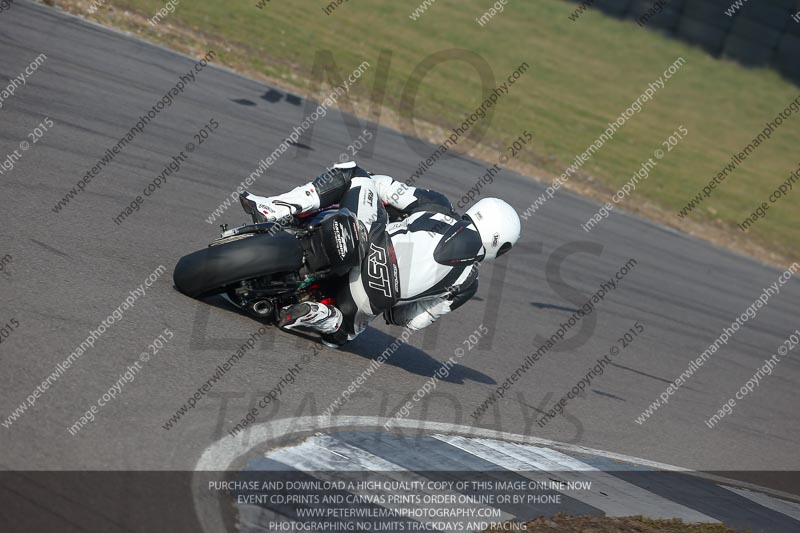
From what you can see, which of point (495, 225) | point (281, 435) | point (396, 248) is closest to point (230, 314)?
point (396, 248)

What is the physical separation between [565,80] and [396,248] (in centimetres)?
2303

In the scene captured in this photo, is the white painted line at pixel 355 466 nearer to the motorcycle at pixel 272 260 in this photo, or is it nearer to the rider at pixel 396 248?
the motorcycle at pixel 272 260

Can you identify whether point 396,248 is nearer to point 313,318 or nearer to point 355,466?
point 313,318

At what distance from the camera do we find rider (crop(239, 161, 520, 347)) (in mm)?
6316

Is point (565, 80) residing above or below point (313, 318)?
below

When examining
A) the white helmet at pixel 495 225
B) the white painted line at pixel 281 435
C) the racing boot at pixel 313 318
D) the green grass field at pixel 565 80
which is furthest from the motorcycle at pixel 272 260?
the green grass field at pixel 565 80

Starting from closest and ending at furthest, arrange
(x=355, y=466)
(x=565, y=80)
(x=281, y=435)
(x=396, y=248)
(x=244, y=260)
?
1. (x=355, y=466)
2. (x=281, y=435)
3. (x=244, y=260)
4. (x=396, y=248)
5. (x=565, y=80)

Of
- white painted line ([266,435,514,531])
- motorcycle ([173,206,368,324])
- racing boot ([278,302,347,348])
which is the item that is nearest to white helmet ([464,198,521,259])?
motorcycle ([173,206,368,324])

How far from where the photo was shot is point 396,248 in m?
6.39

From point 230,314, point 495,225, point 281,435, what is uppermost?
point 495,225

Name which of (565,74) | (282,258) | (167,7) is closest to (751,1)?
(565,74)

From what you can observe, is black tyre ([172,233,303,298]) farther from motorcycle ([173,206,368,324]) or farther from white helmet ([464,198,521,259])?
white helmet ([464,198,521,259])

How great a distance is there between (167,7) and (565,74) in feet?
43.6

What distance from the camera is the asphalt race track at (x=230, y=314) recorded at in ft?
15.6
